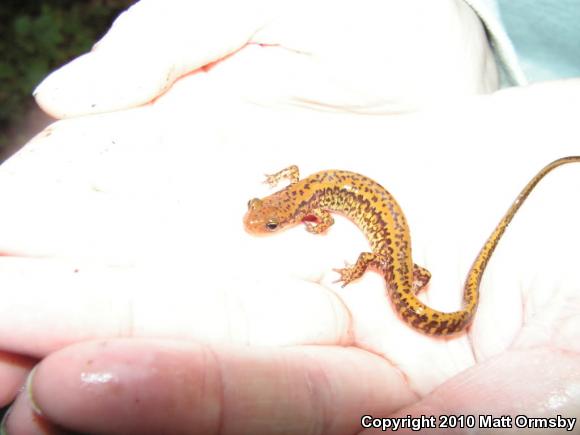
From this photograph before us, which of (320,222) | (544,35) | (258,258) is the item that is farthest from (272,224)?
(544,35)

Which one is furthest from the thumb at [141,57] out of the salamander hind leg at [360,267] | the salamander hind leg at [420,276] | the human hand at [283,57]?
the salamander hind leg at [420,276]

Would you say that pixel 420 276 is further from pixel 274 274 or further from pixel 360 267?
pixel 274 274

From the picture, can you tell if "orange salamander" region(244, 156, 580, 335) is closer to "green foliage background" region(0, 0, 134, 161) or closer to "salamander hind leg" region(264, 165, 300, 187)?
"salamander hind leg" region(264, 165, 300, 187)

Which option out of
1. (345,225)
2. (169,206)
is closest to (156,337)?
(169,206)

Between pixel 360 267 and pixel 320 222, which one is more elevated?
pixel 320 222

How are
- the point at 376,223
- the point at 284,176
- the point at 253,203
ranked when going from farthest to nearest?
the point at 284,176, the point at 376,223, the point at 253,203

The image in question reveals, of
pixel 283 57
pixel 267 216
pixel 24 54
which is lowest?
pixel 267 216

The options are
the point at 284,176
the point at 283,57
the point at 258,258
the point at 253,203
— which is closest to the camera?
the point at 258,258

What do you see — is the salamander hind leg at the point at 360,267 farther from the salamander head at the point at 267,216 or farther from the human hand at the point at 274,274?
the salamander head at the point at 267,216
